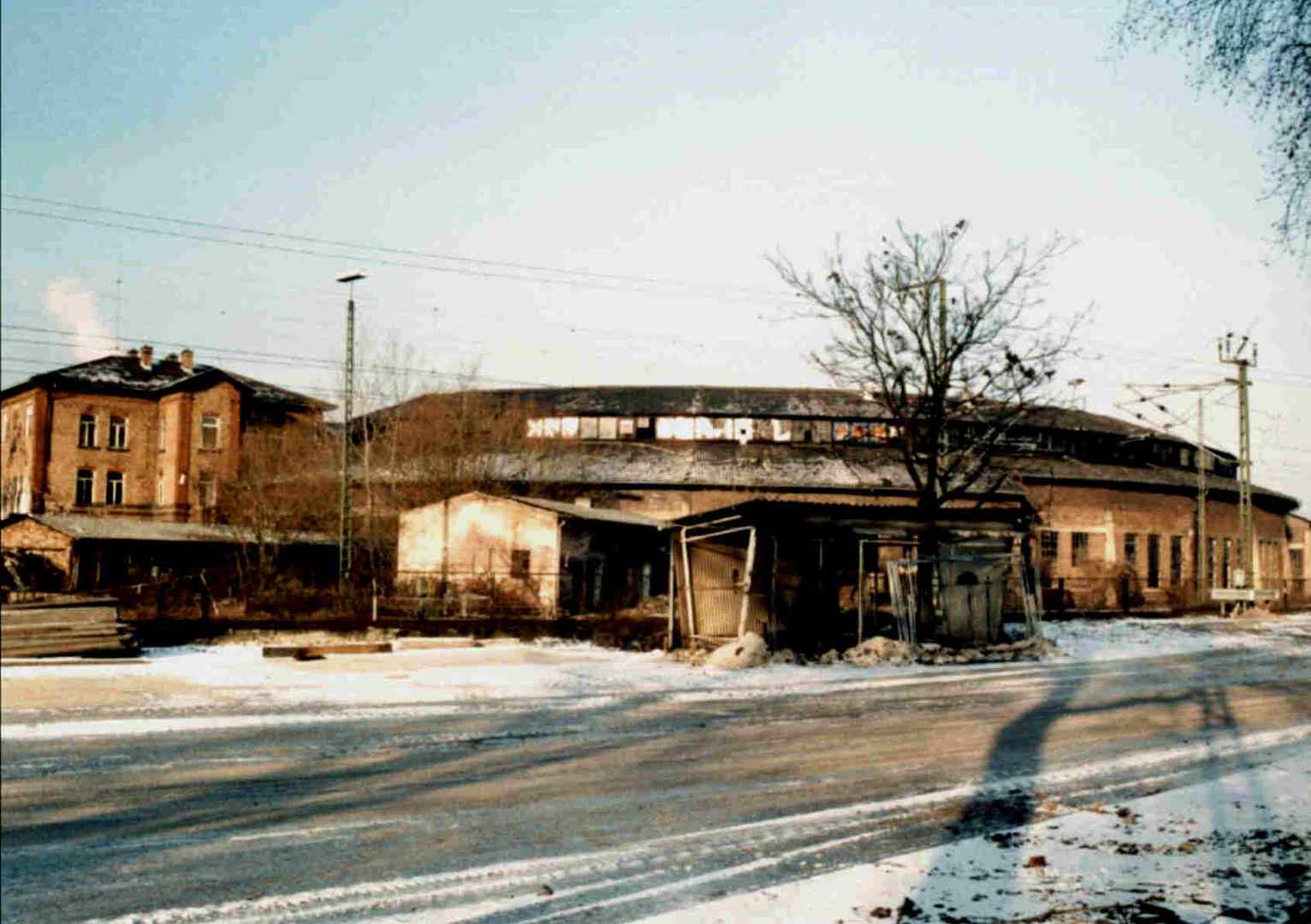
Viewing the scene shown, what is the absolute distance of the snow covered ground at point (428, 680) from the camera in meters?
13.7

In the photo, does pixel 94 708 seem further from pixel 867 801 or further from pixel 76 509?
pixel 76 509

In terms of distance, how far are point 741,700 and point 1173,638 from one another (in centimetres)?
1537

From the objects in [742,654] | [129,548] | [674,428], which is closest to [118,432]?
[129,548]

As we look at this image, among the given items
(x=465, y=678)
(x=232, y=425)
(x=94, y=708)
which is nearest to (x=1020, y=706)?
(x=465, y=678)

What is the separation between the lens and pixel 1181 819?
9586 mm

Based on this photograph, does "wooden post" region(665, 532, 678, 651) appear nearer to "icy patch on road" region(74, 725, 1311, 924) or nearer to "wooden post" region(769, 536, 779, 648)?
"wooden post" region(769, 536, 779, 648)

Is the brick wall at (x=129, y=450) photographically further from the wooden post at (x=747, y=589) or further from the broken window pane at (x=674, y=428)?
the wooden post at (x=747, y=589)

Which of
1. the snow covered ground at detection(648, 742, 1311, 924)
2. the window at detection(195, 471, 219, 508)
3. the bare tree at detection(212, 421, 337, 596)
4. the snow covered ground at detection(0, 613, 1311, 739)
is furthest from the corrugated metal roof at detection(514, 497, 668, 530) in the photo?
the snow covered ground at detection(648, 742, 1311, 924)

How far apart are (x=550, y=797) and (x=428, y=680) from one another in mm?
9822

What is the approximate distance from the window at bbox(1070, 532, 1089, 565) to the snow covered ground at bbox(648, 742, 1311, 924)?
4861 centimetres

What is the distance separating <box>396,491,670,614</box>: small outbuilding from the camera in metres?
36.8

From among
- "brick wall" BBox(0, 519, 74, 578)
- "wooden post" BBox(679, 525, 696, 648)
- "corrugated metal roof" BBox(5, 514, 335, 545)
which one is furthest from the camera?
"corrugated metal roof" BBox(5, 514, 335, 545)

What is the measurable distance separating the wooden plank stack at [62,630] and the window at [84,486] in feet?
172

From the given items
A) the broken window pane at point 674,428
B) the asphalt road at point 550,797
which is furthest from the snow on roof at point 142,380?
the asphalt road at point 550,797
